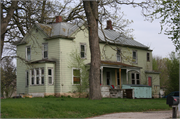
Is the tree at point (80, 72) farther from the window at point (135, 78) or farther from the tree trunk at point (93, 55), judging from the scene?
the tree trunk at point (93, 55)

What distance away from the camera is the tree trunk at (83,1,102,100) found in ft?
66.9

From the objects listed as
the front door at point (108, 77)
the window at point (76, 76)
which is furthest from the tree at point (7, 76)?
the front door at point (108, 77)

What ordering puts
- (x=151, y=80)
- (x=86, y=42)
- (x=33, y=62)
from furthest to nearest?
(x=151, y=80), (x=86, y=42), (x=33, y=62)

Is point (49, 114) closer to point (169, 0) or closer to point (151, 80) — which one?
point (169, 0)

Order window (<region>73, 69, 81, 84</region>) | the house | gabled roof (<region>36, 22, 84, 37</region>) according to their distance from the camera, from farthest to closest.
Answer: window (<region>73, 69, 81, 84</region>), gabled roof (<region>36, 22, 84, 37</region>), the house

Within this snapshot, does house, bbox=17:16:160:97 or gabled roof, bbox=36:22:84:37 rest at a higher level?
gabled roof, bbox=36:22:84:37

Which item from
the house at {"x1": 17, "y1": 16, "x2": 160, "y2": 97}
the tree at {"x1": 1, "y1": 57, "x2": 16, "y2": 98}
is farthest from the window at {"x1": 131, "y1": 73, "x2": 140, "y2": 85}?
the tree at {"x1": 1, "y1": 57, "x2": 16, "y2": 98}

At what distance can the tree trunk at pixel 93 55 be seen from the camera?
20.4m

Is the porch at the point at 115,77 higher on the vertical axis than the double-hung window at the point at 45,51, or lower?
lower

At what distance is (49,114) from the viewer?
40.6 ft

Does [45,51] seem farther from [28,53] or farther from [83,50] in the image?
[83,50]

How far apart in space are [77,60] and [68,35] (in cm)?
280

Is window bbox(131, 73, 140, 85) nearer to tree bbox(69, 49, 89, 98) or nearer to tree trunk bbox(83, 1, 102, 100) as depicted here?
tree bbox(69, 49, 89, 98)

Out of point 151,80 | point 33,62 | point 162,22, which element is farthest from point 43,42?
→ point 151,80
